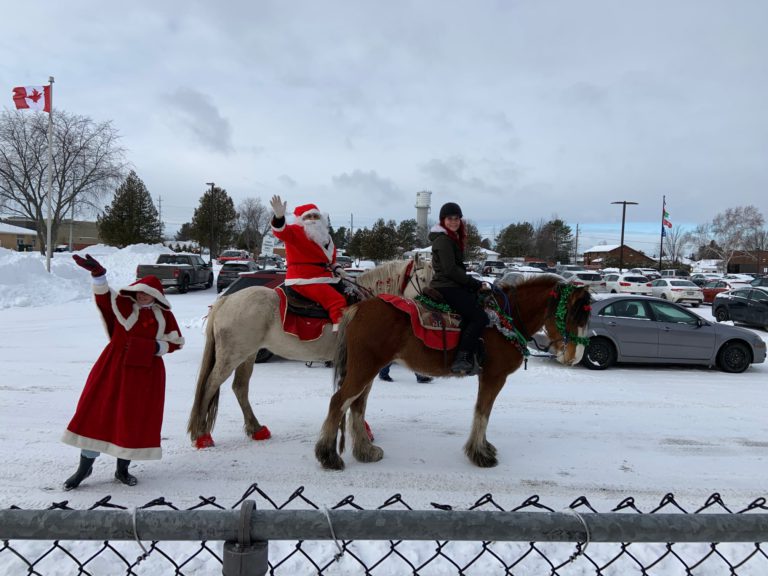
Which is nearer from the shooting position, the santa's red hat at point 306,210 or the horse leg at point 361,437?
the horse leg at point 361,437

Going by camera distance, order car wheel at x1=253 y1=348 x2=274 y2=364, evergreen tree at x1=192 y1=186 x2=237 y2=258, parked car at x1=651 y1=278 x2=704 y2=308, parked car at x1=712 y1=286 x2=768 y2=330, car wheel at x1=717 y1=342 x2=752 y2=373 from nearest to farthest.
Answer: car wheel at x1=253 y1=348 x2=274 y2=364 < car wheel at x1=717 y1=342 x2=752 y2=373 < parked car at x1=712 y1=286 x2=768 y2=330 < parked car at x1=651 y1=278 x2=704 y2=308 < evergreen tree at x1=192 y1=186 x2=237 y2=258

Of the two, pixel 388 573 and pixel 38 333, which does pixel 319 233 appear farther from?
pixel 38 333

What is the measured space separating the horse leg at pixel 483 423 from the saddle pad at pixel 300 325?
1.79 m

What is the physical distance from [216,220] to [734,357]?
5850cm

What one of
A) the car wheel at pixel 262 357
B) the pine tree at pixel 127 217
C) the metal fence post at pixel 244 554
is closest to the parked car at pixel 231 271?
the car wheel at pixel 262 357

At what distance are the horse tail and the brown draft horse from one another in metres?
1.33

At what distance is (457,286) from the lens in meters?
4.83

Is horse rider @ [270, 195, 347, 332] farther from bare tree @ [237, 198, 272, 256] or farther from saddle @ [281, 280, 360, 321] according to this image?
bare tree @ [237, 198, 272, 256]

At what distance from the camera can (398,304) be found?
4.75m

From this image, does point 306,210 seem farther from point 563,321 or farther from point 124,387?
point 563,321

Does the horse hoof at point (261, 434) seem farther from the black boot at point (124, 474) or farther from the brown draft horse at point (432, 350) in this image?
the black boot at point (124, 474)

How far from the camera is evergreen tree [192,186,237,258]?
5959 centimetres

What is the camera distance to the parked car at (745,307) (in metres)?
16.6

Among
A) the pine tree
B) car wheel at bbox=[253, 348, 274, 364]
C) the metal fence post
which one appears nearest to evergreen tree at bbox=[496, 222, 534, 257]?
the pine tree
